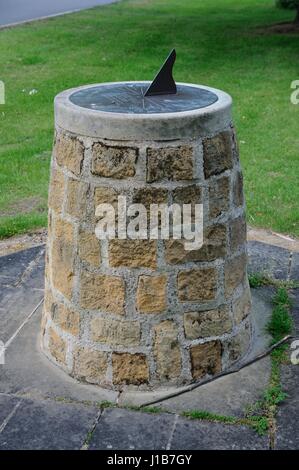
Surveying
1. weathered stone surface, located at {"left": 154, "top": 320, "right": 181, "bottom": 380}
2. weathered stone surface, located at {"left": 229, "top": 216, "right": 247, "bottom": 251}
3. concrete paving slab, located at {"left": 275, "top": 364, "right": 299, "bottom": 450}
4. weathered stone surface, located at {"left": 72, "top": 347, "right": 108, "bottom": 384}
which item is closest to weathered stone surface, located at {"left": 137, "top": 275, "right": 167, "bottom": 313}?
weathered stone surface, located at {"left": 154, "top": 320, "right": 181, "bottom": 380}

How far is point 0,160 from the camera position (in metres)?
8.19

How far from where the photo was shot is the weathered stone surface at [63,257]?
3777 mm

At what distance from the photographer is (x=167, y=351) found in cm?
373

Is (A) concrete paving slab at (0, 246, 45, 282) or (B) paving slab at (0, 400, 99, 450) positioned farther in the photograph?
(A) concrete paving slab at (0, 246, 45, 282)

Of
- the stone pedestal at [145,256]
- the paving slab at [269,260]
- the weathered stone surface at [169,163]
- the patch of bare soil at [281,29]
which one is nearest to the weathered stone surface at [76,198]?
the stone pedestal at [145,256]

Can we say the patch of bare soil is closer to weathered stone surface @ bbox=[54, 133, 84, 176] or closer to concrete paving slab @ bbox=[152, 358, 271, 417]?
weathered stone surface @ bbox=[54, 133, 84, 176]

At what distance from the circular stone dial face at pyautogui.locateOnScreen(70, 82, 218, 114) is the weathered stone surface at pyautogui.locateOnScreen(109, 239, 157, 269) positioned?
2.36 ft

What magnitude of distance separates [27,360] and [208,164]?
1.67m

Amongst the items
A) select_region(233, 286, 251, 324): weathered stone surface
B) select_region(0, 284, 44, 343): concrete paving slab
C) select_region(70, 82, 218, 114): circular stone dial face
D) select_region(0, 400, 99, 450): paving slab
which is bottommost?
select_region(0, 284, 44, 343): concrete paving slab

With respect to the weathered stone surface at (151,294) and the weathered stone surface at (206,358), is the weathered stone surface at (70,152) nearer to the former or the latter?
the weathered stone surface at (151,294)

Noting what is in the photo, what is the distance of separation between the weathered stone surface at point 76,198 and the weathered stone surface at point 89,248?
0.37ft

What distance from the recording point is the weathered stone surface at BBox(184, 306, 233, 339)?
12.3 feet
